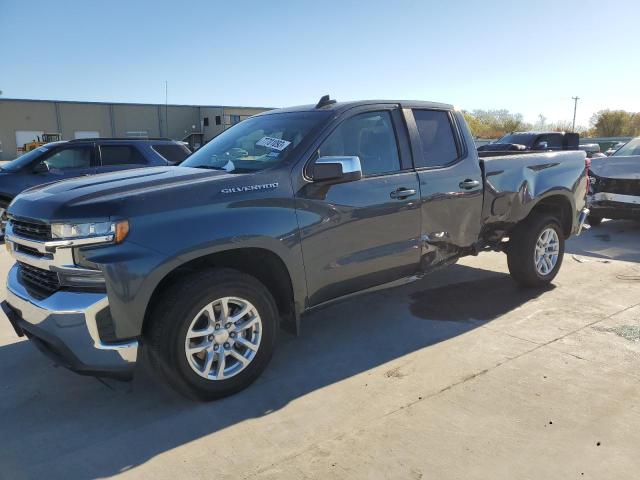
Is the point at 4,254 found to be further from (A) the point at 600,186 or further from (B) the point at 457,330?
(A) the point at 600,186

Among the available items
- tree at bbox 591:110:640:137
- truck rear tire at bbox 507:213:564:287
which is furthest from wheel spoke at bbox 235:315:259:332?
tree at bbox 591:110:640:137

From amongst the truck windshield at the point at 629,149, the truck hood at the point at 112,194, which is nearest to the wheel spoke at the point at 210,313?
the truck hood at the point at 112,194

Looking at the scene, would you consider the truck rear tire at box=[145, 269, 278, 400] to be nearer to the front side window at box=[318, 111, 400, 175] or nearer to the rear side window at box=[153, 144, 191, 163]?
the front side window at box=[318, 111, 400, 175]

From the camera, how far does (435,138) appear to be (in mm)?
4645

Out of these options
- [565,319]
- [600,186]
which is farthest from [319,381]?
[600,186]

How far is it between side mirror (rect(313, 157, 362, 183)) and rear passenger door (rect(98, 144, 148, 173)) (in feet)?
20.7

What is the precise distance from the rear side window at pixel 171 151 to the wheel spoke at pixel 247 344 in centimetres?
662

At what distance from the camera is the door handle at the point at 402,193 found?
13.4 feet

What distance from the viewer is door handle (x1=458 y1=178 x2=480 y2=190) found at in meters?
4.65

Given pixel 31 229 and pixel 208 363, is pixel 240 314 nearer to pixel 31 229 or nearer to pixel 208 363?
pixel 208 363

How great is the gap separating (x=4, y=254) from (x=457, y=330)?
7.12m

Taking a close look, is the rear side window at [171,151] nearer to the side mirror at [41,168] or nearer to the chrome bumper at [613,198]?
the side mirror at [41,168]

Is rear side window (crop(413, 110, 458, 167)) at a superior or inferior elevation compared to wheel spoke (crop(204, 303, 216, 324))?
superior

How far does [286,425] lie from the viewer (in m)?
3.08
